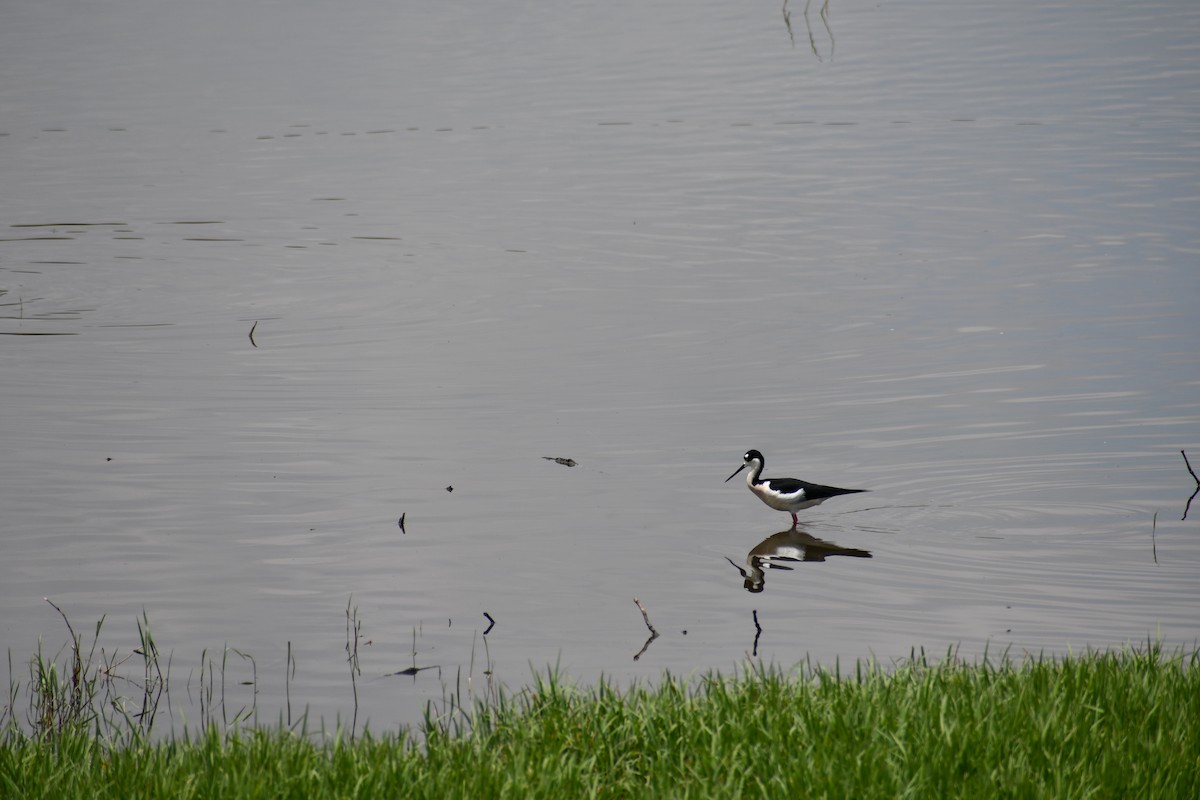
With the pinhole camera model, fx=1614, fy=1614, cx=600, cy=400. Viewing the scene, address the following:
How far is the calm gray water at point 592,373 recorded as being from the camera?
32.7 feet

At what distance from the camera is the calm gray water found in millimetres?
9961

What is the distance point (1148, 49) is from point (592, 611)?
103 feet

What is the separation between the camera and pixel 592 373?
15648mm

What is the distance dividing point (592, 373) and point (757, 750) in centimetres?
924

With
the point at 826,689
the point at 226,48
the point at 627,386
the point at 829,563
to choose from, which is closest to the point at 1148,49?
the point at 226,48

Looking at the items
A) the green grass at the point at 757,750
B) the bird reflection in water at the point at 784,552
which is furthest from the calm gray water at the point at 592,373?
the green grass at the point at 757,750

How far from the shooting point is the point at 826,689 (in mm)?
7324

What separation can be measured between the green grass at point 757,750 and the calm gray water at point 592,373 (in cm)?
135

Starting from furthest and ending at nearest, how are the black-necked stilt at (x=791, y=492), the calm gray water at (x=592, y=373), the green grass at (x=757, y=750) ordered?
the black-necked stilt at (x=791, y=492) → the calm gray water at (x=592, y=373) → the green grass at (x=757, y=750)

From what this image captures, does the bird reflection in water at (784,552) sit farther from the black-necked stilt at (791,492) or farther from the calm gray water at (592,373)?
the black-necked stilt at (791,492)

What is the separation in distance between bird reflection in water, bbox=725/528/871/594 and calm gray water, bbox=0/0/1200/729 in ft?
0.16

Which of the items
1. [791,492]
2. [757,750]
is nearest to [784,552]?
[791,492]

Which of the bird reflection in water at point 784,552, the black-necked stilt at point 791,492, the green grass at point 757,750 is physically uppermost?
the black-necked stilt at point 791,492

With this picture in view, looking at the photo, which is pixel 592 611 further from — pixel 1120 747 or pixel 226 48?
pixel 226 48
